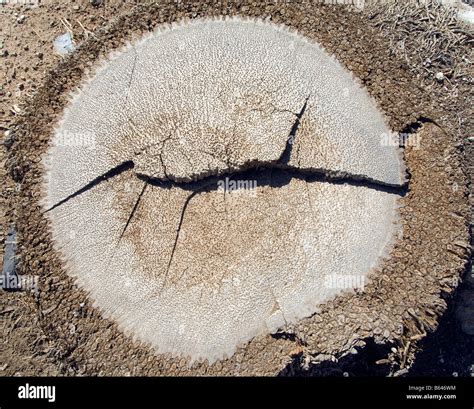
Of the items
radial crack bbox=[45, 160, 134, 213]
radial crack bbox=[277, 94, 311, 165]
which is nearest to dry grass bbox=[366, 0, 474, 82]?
radial crack bbox=[277, 94, 311, 165]

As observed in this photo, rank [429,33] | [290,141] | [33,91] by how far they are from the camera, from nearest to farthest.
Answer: [290,141]
[429,33]
[33,91]

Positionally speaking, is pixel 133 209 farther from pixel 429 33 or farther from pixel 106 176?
pixel 429 33

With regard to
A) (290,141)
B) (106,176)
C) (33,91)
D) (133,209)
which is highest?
(33,91)

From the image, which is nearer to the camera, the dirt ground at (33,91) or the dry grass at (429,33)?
the dirt ground at (33,91)

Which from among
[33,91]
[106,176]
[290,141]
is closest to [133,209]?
[106,176]

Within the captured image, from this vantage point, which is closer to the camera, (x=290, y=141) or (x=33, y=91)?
(x=290, y=141)

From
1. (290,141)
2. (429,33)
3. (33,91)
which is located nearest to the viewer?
(290,141)

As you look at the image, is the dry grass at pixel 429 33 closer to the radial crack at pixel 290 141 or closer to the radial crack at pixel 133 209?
the radial crack at pixel 290 141

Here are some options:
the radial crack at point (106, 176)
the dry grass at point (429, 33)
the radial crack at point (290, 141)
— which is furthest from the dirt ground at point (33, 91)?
the radial crack at point (290, 141)

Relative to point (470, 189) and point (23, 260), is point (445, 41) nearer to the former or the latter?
point (470, 189)
